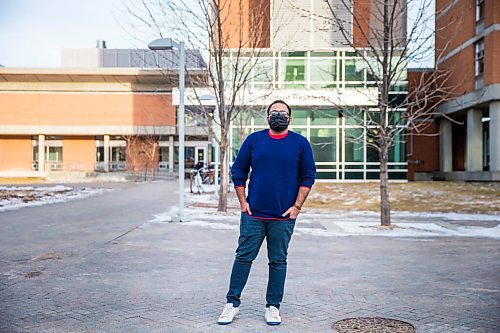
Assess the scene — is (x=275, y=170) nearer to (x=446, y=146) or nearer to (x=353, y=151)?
(x=353, y=151)

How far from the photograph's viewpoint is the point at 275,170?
532cm

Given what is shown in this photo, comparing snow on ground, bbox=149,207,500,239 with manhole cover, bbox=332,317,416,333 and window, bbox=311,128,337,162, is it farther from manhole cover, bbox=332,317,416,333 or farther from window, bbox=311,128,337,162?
window, bbox=311,128,337,162

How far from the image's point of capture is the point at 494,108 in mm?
32750

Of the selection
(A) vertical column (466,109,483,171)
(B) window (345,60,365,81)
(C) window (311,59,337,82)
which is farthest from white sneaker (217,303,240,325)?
(A) vertical column (466,109,483,171)

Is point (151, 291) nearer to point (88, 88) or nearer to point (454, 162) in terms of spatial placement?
point (454, 162)

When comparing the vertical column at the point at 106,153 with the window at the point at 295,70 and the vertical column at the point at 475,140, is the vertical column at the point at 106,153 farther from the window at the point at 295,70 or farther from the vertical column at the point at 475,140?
the vertical column at the point at 475,140

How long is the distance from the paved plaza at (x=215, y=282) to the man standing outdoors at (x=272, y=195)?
343mm

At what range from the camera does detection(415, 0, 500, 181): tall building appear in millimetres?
32531

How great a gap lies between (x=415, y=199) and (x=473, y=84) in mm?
14214

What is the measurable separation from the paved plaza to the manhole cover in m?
0.14

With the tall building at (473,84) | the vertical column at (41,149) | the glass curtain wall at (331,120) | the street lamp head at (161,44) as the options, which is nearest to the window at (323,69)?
the glass curtain wall at (331,120)

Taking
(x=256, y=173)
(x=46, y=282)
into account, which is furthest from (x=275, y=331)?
(x=46, y=282)

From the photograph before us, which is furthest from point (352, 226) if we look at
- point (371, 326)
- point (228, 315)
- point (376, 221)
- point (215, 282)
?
point (228, 315)

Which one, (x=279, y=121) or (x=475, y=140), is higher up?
(x=475, y=140)
